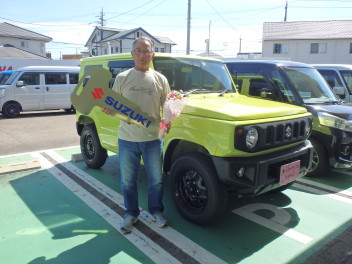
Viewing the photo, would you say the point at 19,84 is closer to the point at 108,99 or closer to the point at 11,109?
the point at 11,109

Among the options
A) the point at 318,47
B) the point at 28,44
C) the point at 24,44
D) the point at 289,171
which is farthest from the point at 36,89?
the point at 28,44

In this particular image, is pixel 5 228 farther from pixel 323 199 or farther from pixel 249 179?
pixel 323 199

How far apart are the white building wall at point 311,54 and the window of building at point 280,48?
30cm

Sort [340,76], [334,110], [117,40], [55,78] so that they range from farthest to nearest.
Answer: [117,40] < [55,78] < [340,76] < [334,110]

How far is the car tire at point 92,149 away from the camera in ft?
16.0

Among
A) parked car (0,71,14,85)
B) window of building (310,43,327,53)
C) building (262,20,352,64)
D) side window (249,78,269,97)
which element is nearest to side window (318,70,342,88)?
side window (249,78,269,97)

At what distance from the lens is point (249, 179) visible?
9.29 ft

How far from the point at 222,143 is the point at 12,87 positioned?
441 inches

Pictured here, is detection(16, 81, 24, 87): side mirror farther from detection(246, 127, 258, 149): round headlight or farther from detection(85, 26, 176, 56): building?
detection(85, 26, 176, 56): building

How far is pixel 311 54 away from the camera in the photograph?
32.9 meters

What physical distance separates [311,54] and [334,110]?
31879 mm

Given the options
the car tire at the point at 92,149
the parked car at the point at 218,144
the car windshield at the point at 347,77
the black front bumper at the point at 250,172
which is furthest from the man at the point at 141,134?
the car windshield at the point at 347,77

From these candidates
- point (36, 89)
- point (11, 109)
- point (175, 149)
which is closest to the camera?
point (175, 149)

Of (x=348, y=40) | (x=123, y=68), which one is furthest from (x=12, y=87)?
(x=348, y=40)
